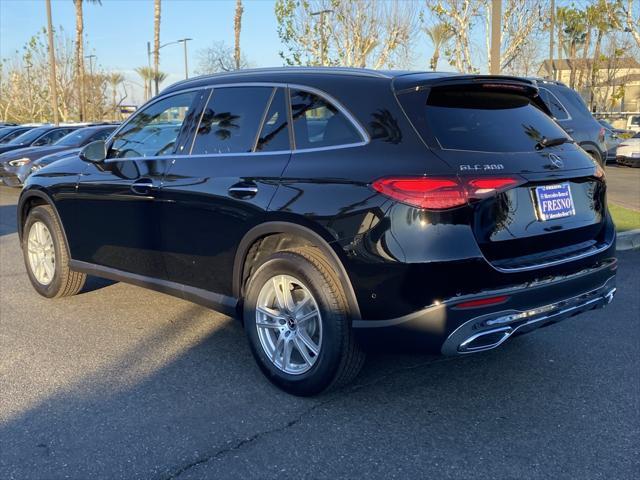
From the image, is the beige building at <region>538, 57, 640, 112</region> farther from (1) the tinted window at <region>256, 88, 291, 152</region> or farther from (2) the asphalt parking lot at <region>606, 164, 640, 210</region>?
(1) the tinted window at <region>256, 88, 291, 152</region>

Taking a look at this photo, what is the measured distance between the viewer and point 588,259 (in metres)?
3.55

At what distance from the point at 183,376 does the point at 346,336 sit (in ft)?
3.89

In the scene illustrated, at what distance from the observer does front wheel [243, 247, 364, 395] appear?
10.9 feet

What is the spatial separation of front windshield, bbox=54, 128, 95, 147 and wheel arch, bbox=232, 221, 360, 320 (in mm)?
11851

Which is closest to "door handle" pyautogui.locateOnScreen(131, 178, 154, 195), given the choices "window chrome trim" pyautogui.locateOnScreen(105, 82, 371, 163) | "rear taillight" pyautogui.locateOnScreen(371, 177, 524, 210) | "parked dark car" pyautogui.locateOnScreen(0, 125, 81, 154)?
"window chrome trim" pyautogui.locateOnScreen(105, 82, 371, 163)

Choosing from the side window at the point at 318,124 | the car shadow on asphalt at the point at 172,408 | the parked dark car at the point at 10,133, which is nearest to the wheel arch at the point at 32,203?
the car shadow on asphalt at the point at 172,408

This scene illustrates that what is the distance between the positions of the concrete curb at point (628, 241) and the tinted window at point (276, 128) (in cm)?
525

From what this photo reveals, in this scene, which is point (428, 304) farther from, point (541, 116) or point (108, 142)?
point (108, 142)

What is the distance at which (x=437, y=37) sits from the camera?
24734 millimetres

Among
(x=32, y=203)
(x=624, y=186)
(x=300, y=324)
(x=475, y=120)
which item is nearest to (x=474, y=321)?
(x=300, y=324)

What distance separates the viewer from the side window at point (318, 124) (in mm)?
3432

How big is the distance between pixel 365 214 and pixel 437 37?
919 inches

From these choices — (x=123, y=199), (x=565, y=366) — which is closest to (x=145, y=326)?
(x=123, y=199)

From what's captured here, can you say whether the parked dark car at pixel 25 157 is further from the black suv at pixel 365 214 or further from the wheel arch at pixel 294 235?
the wheel arch at pixel 294 235
